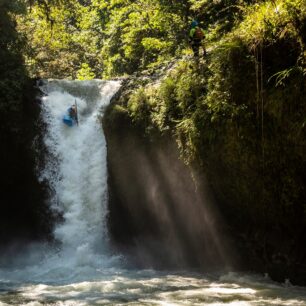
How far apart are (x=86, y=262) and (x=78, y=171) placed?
128 inches

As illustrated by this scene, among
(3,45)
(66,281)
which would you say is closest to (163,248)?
(66,281)

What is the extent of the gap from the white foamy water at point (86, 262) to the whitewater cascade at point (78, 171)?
0.09ft

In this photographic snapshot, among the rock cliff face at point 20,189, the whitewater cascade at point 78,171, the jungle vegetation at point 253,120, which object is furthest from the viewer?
the rock cliff face at point 20,189

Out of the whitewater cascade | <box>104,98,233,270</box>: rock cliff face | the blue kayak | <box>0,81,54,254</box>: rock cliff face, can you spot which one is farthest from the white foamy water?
<box>104,98,233,270</box>: rock cliff face

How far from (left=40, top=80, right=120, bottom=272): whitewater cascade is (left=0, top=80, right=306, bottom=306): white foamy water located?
0.03 meters

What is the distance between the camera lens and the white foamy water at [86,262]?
7906mm

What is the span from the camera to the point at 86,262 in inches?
474

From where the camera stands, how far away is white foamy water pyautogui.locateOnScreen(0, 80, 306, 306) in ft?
25.9

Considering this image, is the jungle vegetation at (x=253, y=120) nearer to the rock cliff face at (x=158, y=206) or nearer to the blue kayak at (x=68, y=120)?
the rock cliff face at (x=158, y=206)

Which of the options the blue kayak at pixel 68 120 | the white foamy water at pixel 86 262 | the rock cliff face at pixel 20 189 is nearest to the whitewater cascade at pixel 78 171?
the white foamy water at pixel 86 262

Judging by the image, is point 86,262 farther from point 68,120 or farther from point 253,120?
point 253,120

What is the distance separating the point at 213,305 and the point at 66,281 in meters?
3.95

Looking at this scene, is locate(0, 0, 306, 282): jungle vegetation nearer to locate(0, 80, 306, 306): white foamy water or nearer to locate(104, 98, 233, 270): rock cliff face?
locate(104, 98, 233, 270): rock cliff face

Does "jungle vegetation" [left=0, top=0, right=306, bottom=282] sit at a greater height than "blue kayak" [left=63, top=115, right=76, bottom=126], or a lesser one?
lesser
